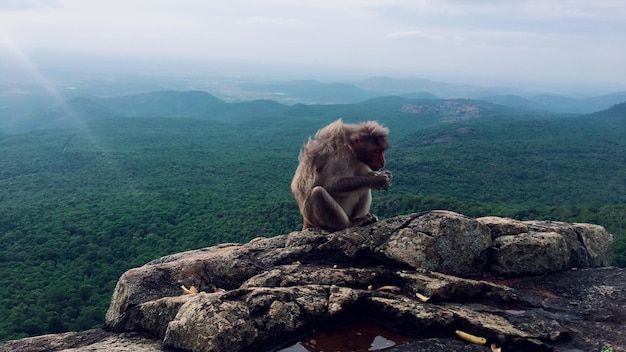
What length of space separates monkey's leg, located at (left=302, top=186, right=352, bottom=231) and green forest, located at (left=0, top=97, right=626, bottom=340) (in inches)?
645

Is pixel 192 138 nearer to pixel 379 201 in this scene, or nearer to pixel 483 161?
pixel 483 161

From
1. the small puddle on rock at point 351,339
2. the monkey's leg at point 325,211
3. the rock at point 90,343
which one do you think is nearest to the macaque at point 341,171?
the monkey's leg at point 325,211

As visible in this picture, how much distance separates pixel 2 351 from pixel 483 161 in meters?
71.7

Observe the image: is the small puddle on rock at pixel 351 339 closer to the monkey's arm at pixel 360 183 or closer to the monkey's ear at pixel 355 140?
the monkey's arm at pixel 360 183

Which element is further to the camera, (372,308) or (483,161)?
(483,161)

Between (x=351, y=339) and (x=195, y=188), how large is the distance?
54525mm

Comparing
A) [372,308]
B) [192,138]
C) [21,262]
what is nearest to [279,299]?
[372,308]

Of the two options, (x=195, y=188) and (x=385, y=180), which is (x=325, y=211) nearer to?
(x=385, y=180)

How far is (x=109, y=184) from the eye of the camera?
201 feet

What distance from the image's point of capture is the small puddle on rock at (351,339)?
18.2ft

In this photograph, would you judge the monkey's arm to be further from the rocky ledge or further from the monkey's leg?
the rocky ledge

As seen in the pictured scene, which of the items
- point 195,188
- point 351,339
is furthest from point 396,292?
point 195,188

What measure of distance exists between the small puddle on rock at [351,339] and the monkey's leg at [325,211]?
286cm

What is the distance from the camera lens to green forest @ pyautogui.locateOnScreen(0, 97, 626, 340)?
97.8 feet
